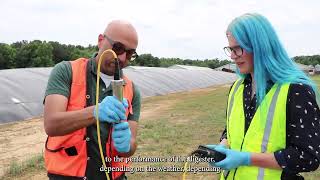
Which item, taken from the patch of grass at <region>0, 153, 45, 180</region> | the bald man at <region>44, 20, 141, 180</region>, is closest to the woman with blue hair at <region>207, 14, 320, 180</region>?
the bald man at <region>44, 20, 141, 180</region>

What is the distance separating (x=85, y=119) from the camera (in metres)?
2.40

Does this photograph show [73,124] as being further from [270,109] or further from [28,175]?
[28,175]

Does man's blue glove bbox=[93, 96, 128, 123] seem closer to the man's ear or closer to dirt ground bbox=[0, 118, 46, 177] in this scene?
the man's ear

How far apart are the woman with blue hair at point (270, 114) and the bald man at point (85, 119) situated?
2.13ft

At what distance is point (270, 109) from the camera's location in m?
2.18

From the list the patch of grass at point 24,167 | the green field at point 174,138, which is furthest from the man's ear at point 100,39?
the patch of grass at point 24,167

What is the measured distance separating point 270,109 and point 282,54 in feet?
0.98

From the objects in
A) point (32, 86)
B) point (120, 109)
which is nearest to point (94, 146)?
point (120, 109)

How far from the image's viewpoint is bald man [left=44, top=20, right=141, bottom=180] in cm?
241

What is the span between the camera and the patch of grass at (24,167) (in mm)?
6673

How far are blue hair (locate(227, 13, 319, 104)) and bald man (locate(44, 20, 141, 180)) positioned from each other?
72cm

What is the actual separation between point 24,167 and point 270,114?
5619mm

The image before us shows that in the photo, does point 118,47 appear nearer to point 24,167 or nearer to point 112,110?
point 112,110

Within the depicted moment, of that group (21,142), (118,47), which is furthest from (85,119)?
(21,142)
